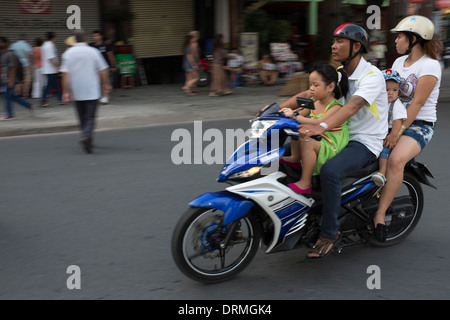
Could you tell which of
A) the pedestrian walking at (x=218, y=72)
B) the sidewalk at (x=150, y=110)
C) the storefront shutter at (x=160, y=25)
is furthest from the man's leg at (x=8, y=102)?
the storefront shutter at (x=160, y=25)

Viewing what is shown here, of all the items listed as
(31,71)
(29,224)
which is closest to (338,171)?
(29,224)

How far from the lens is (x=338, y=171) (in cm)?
361

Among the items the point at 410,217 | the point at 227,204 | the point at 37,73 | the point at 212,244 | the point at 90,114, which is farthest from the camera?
the point at 37,73

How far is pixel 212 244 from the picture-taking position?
3.58 meters

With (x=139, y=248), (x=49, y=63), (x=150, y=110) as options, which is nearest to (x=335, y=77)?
(x=139, y=248)

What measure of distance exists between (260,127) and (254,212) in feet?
1.99

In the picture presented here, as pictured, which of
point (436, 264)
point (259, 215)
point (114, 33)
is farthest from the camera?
point (114, 33)

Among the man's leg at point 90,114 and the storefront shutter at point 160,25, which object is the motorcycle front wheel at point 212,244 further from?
the storefront shutter at point 160,25

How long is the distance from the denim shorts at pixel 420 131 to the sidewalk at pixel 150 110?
6876 mm

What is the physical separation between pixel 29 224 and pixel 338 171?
2.93 metres

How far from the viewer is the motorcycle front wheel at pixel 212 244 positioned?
341 centimetres

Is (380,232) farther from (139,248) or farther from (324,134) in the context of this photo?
(139,248)

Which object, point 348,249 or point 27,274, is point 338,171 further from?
point 27,274

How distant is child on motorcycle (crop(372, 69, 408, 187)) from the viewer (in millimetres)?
3992
